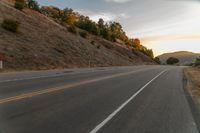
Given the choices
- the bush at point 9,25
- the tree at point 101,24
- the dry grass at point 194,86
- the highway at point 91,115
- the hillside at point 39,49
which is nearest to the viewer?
the highway at point 91,115

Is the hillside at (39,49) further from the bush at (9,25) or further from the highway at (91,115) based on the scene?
the highway at (91,115)

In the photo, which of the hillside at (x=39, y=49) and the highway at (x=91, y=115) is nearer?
the highway at (x=91, y=115)

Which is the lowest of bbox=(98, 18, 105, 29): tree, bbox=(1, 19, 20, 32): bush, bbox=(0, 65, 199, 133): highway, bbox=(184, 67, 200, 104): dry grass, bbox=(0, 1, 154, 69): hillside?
bbox=(184, 67, 200, 104): dry grass

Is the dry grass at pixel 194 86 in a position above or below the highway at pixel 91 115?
below

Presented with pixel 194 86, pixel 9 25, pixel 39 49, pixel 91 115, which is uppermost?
pixel 9 25

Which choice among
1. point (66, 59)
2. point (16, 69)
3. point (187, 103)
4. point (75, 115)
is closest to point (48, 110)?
point (75, 115)

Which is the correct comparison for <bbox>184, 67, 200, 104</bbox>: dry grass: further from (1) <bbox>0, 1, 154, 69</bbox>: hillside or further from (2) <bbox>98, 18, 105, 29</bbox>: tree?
(2) <bbox>98, 18, 105, 29</bbox>: tree

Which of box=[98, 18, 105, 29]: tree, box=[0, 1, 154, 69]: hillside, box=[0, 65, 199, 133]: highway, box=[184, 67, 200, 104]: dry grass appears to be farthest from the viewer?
box=[98, 18, 105, 29]: tree

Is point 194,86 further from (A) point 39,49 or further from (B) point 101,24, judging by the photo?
(B) point 101,24

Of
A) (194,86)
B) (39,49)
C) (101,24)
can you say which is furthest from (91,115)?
(101,24)

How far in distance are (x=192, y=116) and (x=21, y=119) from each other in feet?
16.1

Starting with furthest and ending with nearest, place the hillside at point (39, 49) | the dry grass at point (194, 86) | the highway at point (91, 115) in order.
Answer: the hillside at point (39, 49), the dry grass at point (194, 86), the highway at point (91, 115)

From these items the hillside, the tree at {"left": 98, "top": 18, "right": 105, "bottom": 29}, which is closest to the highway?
the hillside

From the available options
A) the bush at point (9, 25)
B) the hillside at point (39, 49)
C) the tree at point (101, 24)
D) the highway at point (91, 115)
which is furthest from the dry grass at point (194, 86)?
the tree at point (101, 24)
